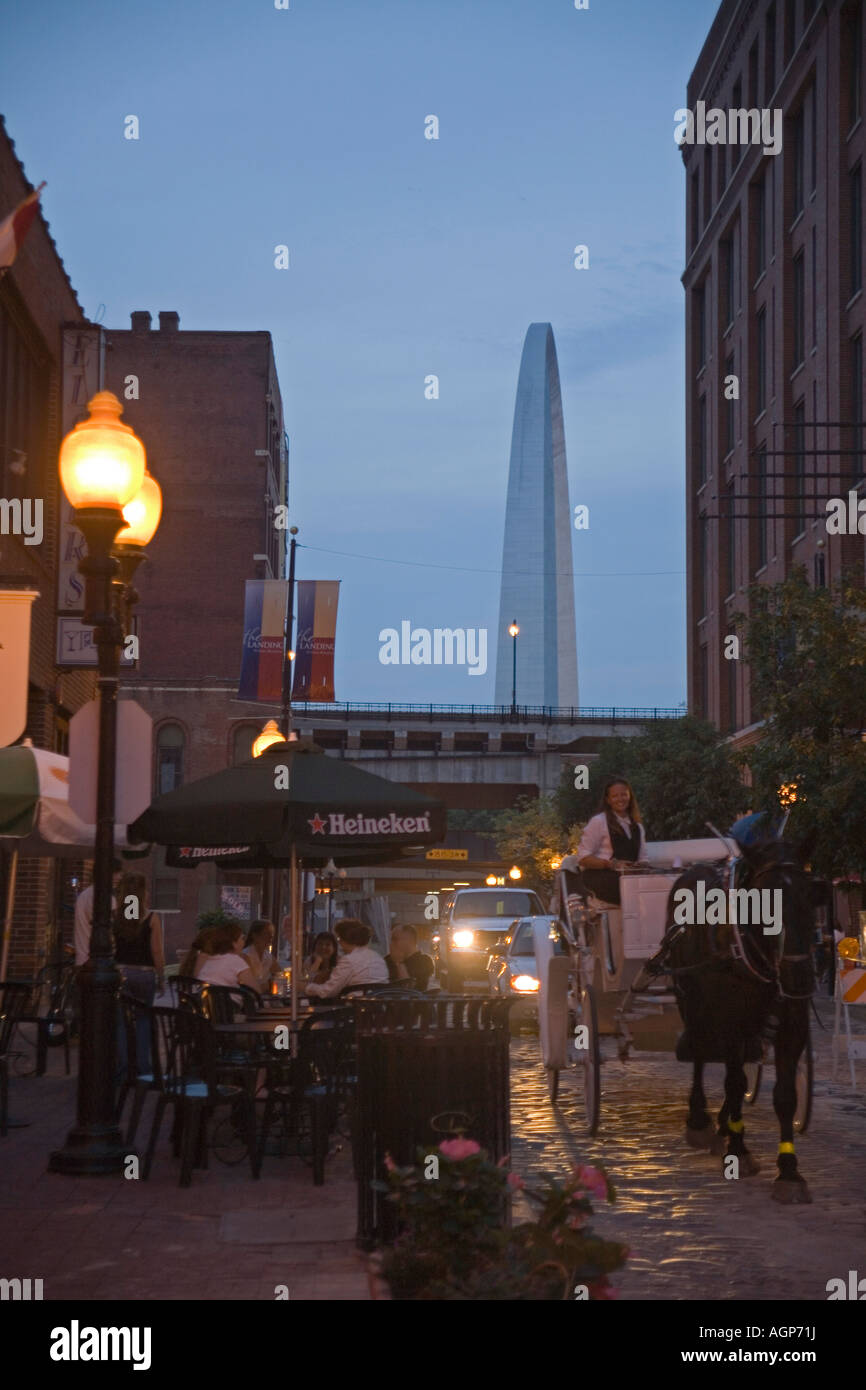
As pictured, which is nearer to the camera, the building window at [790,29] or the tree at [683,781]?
the tree at [683,781]

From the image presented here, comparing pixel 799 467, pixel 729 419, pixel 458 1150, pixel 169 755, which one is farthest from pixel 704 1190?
pixel 169 755

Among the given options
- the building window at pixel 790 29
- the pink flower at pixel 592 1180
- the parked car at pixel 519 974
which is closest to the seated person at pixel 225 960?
the pink flower at pixel 592 1180

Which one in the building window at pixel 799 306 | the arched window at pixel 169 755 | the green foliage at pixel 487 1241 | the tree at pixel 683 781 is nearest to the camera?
the green foliage at pixel 487 1241

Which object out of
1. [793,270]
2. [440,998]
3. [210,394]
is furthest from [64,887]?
[210,394]

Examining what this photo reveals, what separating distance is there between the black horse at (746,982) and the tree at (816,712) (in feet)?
45.3

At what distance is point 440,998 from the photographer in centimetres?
793

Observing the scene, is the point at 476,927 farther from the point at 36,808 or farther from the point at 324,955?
→ the point at 36,808

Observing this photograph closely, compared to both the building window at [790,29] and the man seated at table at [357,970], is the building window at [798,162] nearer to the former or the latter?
the building window at [790,29]

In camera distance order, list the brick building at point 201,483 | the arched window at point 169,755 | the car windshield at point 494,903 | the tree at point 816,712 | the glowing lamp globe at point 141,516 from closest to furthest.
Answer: the glowing lamp globe at point 141,516 < the tree at point 816,712 < the car windshield at point 494,903 < the arched window at point 169,755 < the brick building at point 201,483

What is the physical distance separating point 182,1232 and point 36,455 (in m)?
17.3

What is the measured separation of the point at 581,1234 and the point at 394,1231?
2.50 metres

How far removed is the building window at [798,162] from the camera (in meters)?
49.0

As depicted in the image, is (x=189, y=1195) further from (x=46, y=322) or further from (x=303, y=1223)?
(x=46, y=322)

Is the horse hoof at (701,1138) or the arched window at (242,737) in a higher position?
the arched window at (242,737)
